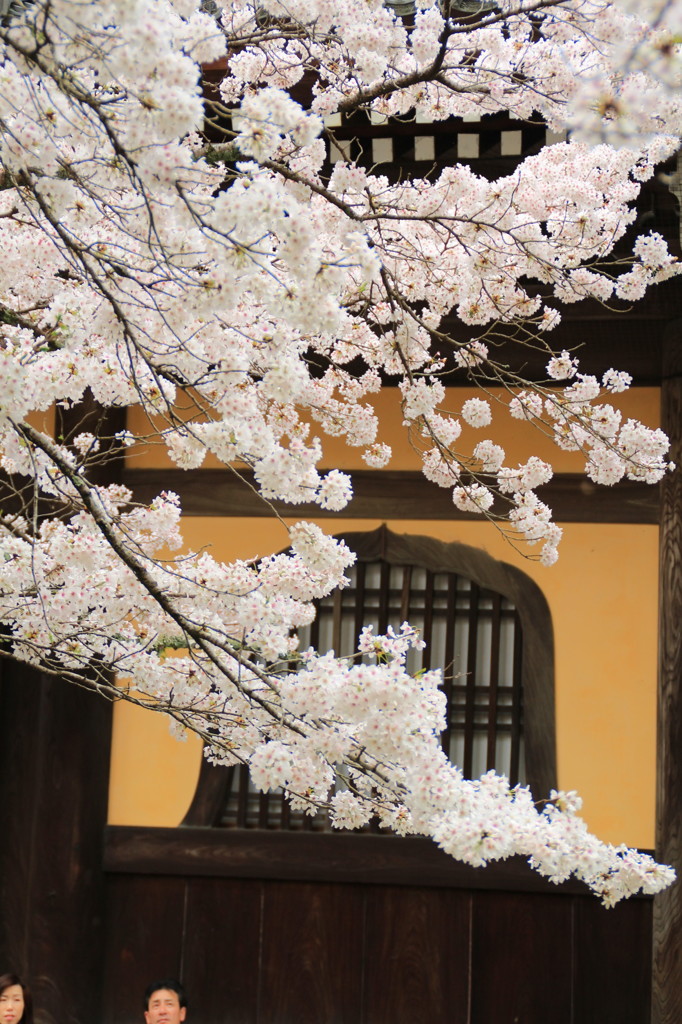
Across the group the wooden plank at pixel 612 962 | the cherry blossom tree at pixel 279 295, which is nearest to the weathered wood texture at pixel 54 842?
the cherry blossom tree at pixel 279 295

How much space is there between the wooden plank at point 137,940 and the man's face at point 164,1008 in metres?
1.03

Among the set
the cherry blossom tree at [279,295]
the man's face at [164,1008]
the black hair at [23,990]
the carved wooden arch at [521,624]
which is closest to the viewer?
the cherry blossom tree at [279,295]

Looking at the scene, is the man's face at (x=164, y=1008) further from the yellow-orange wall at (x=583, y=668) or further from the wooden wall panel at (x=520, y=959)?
the wooden wall panel at (x=520, y=959)

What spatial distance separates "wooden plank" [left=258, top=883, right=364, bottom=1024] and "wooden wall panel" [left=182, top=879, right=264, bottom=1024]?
6 cm

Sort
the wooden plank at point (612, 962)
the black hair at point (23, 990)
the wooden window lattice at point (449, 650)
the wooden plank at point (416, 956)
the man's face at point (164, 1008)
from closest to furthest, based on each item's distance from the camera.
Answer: the black hair at point (23, 990) → the man's face at point (164, 1008) → the wooden plank at point (612, 962) → the wooden plank at point (416, 956) → the wooden window lattice at point (449, 650)

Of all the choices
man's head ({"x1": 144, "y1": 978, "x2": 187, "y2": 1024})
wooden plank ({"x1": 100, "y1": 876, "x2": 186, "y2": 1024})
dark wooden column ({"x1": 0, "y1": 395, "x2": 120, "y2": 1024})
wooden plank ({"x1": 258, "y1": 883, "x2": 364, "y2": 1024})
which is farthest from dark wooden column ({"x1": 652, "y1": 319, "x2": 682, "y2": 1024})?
dark wooden column ({"x1": 0, "y1": 395, "x2": 120, "y2": 1024})

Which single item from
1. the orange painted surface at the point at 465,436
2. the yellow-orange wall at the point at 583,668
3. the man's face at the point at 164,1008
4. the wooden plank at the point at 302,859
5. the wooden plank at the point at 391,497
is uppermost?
the orange painted surface at the point at 465,436

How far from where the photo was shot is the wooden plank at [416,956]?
219 inches

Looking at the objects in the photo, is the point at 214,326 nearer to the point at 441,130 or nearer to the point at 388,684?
the point at 388,684

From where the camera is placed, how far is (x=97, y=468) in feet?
19.5

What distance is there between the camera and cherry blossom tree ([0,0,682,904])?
2.64 m

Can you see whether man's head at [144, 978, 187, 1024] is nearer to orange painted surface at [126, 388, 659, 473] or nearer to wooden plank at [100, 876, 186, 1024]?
wooden plank at [100, 876, 186, 1024]

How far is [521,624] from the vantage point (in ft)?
19.1

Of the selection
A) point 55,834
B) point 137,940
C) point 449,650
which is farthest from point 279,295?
point 137,940
